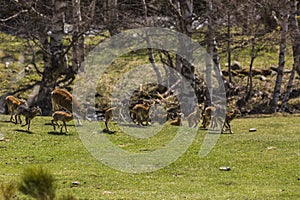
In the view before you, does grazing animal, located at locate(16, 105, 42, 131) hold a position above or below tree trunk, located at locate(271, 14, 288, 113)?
below

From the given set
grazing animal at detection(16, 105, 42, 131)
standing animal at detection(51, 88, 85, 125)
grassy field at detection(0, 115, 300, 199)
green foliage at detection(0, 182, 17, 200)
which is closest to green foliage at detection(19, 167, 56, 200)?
green foliage at detection(0, 182, 17, 200)

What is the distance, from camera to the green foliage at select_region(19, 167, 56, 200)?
573cm

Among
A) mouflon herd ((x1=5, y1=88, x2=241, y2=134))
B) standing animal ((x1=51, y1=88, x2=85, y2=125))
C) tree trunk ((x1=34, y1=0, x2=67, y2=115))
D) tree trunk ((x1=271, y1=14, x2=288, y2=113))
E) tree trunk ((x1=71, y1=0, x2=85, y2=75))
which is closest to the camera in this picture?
mouflon herd ((x1=5, y1=88, x2=241, y2=134))

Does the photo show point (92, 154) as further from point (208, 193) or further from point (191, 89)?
point (191, 89)

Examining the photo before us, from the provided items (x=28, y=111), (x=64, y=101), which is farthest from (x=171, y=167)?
(x=64, y=101)

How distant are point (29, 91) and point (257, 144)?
16260 mm

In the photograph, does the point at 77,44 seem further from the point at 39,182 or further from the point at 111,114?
the point at 39,182

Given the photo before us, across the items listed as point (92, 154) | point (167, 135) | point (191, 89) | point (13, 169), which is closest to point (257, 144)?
point (167, 135)

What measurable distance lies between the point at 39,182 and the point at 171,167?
896 cm

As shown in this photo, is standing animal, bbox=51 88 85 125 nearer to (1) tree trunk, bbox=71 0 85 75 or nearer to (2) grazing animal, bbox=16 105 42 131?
(2) grazing animal, bbox=16 105 42 131

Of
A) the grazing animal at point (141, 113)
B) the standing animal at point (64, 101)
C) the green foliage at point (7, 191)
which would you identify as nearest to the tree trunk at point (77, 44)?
the standing animal at point (64, 101)

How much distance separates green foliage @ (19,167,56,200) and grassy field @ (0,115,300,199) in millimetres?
5087

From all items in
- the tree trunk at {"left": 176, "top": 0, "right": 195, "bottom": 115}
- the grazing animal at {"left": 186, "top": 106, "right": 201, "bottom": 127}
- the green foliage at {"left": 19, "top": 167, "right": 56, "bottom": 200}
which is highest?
the tree trunk at {"left": 176, "top": 0, "right": 195, "bottom": 115}

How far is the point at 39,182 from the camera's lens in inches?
226
